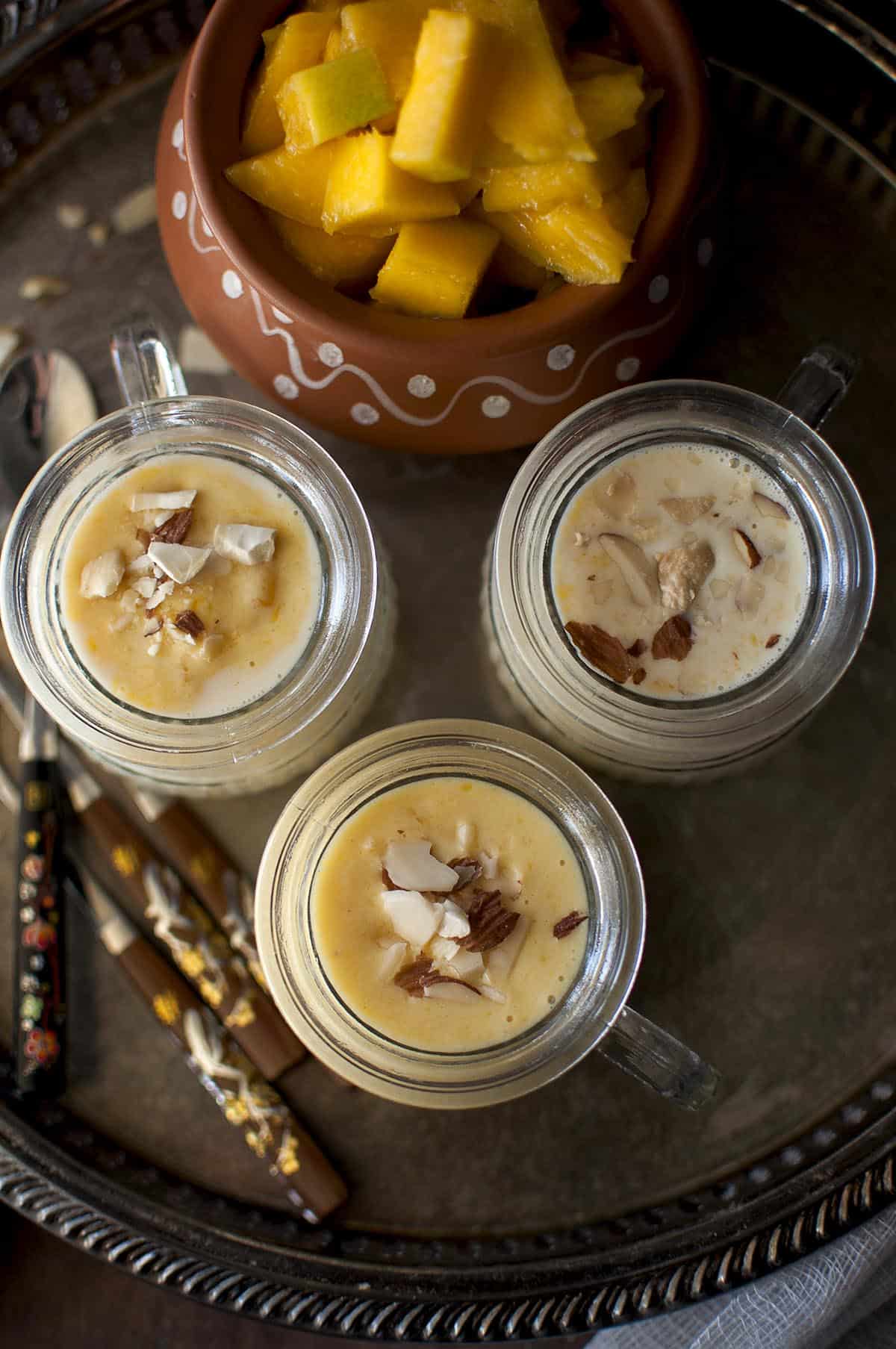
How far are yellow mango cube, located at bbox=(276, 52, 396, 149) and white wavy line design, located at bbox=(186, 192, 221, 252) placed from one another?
0.14 metres

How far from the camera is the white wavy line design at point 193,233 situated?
100 cm

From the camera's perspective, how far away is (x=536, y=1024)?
42.4 inches

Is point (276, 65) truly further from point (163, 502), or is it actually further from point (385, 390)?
point (163, 502)

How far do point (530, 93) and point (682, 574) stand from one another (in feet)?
1.36

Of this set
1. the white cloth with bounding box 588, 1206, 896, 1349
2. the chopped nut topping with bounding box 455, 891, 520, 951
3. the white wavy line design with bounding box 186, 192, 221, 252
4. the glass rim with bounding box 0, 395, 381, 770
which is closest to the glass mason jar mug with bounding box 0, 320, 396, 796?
the glass rim with bounding box 0, 395, 381, 770

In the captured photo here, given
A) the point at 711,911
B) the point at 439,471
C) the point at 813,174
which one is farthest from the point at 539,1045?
the point at 813,174

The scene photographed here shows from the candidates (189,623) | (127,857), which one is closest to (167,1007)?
(127,857)

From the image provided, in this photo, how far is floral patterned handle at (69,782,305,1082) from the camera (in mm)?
1165

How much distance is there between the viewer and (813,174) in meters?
1.25

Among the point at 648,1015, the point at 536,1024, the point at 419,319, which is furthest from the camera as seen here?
the point at 648,1015

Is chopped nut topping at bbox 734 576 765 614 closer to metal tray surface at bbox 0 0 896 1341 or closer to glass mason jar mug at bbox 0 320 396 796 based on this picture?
metal tray surface at bbox 0 0 896 1341

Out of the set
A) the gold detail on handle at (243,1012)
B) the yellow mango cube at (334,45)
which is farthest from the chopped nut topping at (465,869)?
the yellow mango cube at (334,45)

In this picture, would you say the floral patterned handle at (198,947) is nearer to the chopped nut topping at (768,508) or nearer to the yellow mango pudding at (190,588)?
the yellow mango pudding at (190,588)

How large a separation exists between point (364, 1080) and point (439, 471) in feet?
1.98
